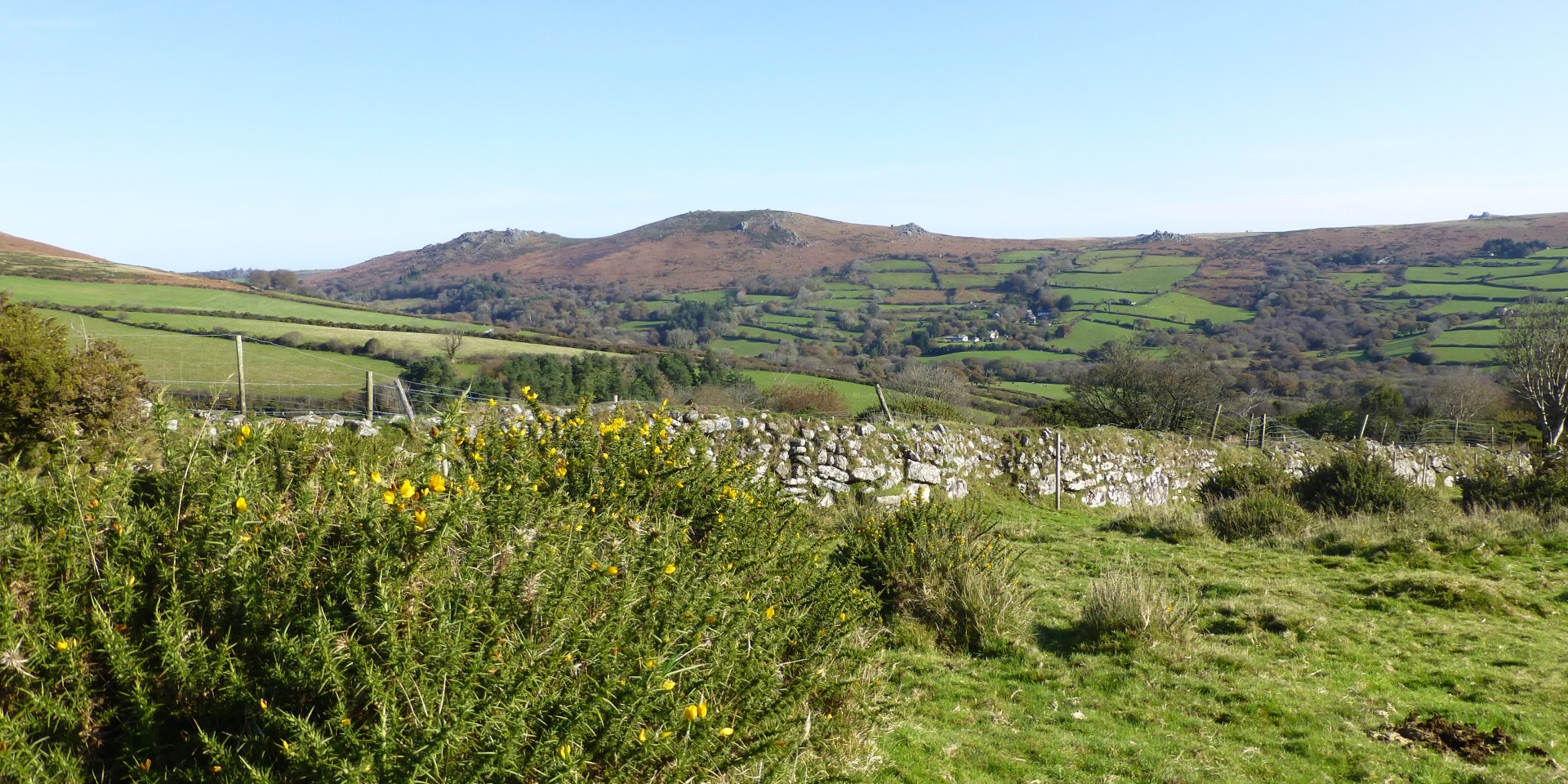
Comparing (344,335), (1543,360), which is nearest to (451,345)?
(344,335)

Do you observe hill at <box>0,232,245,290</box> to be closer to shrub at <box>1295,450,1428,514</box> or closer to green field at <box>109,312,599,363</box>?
green field at <box>109,312,599,363</box>

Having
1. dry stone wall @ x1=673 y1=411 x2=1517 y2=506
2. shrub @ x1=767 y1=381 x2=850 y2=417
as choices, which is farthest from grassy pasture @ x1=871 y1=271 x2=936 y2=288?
shrub @ x1=767 y1=381 x2=850 y2=417

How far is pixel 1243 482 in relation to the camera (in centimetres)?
1537

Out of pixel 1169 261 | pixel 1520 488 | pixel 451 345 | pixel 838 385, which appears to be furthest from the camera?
pixel 1169 261

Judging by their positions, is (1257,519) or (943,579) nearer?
(943,579)

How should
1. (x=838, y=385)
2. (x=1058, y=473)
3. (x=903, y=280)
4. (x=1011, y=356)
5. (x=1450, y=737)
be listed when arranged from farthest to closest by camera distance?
(x=903, y=280)
(x=1011, y=356)
(x=838, y=385)
(x=1058, y=473)
(x=1450, y=737)

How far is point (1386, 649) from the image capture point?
707 cm

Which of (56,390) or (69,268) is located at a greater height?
(69,268)

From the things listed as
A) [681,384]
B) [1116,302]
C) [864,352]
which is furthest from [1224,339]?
[681,384]

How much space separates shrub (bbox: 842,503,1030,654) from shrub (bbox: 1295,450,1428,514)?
950 cm

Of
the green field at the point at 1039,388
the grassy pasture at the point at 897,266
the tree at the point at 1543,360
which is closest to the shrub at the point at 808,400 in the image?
the green field at the point at 1039,388

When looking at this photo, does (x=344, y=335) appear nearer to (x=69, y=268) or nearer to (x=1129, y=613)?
(x=69, y=268)

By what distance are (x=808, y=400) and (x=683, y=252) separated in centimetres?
9599

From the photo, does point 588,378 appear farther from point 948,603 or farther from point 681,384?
point 948,603
